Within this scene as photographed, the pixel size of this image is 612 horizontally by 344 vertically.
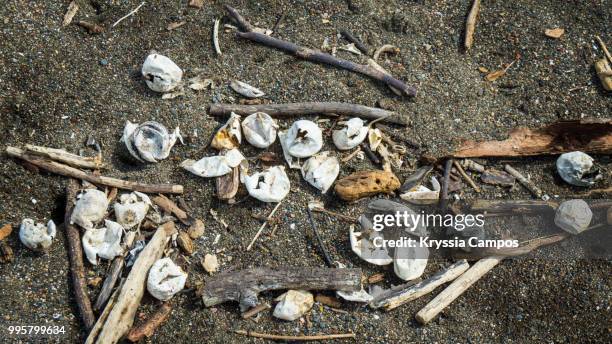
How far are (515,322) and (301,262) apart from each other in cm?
115

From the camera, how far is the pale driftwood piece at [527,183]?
3.30m

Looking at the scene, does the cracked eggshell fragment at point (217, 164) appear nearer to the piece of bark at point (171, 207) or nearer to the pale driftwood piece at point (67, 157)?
the piece of bark at point (171, 207)

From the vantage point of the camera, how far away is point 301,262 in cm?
305

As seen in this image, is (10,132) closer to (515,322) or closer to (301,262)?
(301,262)

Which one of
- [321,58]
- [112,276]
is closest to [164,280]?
[112,276]

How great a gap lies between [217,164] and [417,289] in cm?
125

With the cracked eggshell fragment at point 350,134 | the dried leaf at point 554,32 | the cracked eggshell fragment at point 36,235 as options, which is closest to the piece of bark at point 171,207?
the cracked eggshell fragment at point 36,235

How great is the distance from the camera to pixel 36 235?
2914 millimetres

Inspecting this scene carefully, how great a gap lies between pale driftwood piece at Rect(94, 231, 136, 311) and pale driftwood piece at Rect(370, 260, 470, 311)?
1.29 m

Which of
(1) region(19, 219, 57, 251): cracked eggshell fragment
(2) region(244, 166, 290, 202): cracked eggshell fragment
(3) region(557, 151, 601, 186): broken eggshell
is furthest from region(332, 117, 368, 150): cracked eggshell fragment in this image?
(1) region(19, 219, 57, 251): cracked eggshell fragment

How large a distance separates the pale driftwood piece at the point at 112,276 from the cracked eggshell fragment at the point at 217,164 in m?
0.47

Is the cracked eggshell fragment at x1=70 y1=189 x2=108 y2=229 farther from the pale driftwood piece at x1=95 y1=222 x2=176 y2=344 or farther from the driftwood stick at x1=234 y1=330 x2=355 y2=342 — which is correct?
the driftwood stick at x1=234 y1=330 x2=355 y2=342

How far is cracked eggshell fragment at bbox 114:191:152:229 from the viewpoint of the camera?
3.01 m

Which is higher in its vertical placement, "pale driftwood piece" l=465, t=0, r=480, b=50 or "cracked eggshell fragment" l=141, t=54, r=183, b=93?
"pale driftwood piece" l=465, t=0, r=480, b=50
